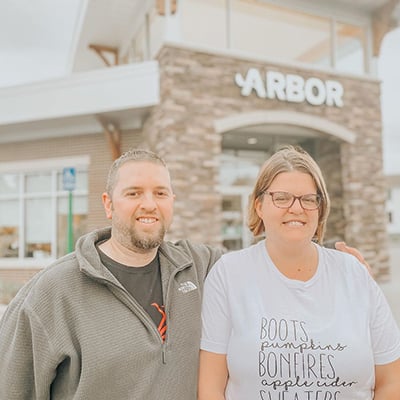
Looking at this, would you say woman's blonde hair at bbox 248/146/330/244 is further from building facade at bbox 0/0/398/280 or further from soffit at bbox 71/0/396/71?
soffit at bbox 71/0/396/71

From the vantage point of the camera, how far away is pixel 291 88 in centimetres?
882

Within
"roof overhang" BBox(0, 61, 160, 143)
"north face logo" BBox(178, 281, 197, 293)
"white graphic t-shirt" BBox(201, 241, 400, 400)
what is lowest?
"white graphic t-shirt" BBox(201, 241, 400, 400)

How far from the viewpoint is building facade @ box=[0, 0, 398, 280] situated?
7973 millimetres

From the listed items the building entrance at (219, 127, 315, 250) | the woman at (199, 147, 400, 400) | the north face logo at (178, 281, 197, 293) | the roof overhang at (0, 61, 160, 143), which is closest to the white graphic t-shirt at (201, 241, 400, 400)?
the woman at (199, 147, 400, 400)

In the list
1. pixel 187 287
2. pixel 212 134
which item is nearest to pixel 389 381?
pixel 187 287

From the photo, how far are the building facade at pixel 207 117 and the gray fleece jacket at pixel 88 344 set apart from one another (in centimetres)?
592

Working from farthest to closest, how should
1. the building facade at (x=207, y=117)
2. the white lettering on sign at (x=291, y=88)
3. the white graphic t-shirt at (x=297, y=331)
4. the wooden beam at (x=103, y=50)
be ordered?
1. the wooden beam at (x=103, y=50)
2. the white lettering on sign at (x=291, y=88)
3. the building facade at (x=207, y=117)
4. the white graphic t-shirt at (x=297, y=331)

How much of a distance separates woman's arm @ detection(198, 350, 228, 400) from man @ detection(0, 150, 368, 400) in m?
0.09

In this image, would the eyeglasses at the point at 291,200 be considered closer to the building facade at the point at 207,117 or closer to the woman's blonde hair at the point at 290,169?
the woman's blonde hair at the point at 290,169

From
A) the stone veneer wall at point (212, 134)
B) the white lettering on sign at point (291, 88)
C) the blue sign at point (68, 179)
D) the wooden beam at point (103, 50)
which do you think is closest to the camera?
the blue sign at point (68, 179)

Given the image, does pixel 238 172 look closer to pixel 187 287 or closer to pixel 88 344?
pixel 187 287

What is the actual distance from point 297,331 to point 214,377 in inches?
14.8

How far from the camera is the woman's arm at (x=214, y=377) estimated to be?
159 cm

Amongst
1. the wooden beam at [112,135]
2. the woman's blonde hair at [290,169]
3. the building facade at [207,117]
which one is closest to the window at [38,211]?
the building facade at [207,117]
